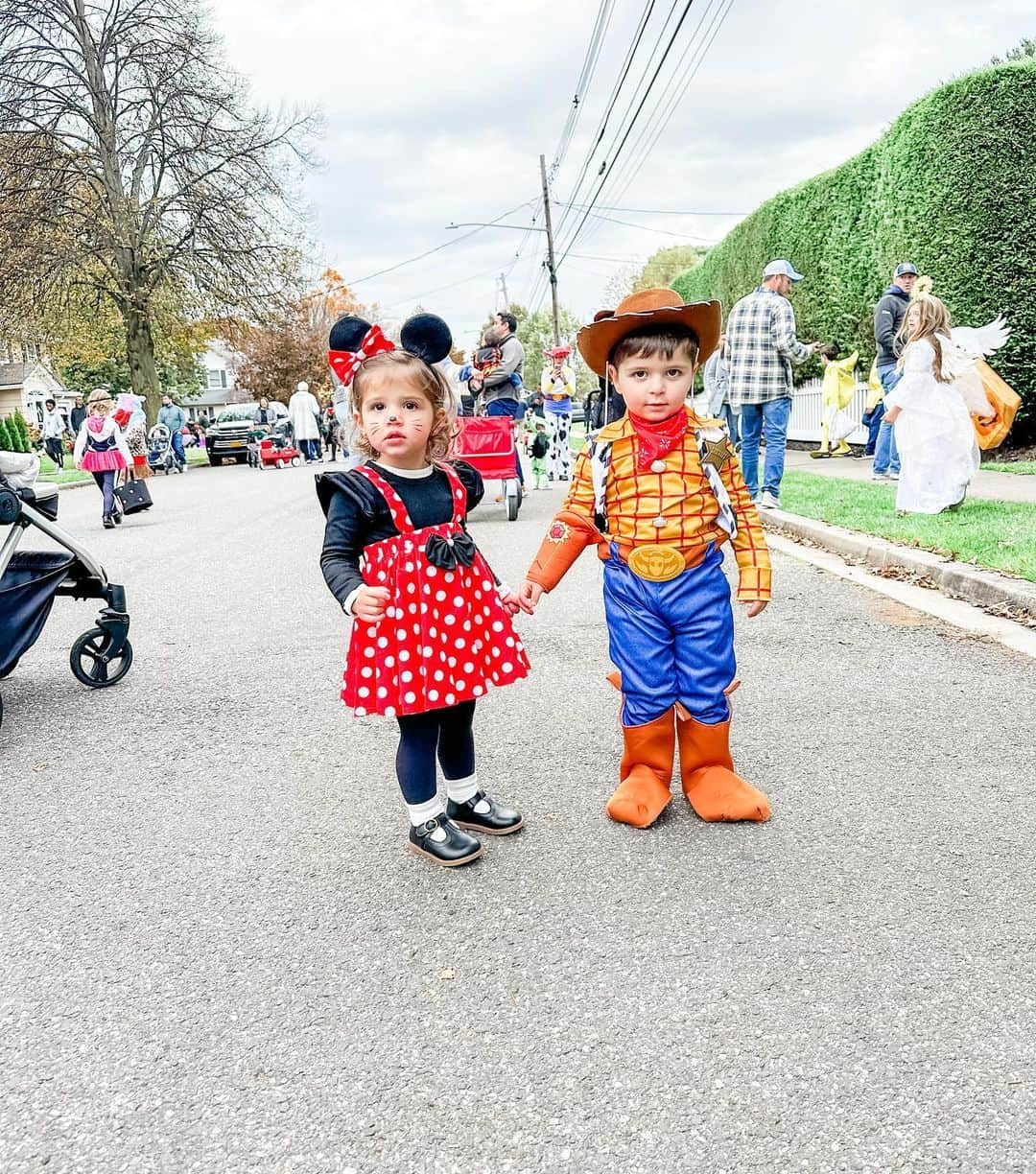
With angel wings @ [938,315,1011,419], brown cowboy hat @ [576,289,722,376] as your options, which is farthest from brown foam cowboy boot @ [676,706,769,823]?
angel wings @ [938,315,1011,419]

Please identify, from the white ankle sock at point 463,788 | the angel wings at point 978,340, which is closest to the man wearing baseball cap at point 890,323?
the angel wings at point 978,340

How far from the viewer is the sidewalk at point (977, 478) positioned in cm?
869

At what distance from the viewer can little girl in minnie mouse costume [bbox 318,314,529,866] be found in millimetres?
2775

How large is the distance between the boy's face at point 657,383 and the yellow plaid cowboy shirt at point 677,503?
97 millimetres

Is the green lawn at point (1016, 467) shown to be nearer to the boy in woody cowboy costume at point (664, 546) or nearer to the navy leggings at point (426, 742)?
the boy in woody cowboy costume at point (664, 546)

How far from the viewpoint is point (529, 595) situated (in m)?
3.02

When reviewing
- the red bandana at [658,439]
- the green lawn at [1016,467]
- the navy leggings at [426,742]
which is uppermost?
the red bandana at [658,439]

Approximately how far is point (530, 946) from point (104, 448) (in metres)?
11.0

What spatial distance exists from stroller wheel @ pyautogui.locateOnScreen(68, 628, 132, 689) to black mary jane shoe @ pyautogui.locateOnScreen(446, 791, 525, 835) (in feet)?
8.23

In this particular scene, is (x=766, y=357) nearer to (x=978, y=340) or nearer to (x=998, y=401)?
(x=978, y=340)

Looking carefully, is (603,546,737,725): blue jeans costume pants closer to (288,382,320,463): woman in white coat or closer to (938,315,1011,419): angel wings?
(938,315,1011,419): angel wings

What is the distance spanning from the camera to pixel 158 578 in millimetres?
8180

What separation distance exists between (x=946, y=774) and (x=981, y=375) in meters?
5.31

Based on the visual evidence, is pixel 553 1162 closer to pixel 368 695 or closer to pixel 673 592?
pixel 368 695
